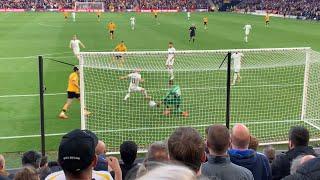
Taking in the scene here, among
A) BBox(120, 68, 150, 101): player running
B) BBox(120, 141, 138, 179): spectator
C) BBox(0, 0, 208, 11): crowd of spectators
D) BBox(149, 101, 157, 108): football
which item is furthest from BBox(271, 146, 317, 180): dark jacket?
BBox(0, 0, 208, 11): crowd of spectators

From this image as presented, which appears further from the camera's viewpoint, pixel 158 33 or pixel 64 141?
pixel 158 33

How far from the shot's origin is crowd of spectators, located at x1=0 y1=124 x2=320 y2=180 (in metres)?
3.62

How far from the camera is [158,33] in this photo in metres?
42.6

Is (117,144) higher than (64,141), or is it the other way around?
(64,141)

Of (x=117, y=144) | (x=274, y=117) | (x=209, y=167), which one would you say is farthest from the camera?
(x=274, y=117)

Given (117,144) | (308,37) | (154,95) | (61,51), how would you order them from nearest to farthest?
(117,144) < (154,95) < (61,51) < (308,37)

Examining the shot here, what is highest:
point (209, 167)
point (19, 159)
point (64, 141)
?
point (64, 141)

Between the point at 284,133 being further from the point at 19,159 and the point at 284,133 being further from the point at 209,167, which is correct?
the point at 209,167

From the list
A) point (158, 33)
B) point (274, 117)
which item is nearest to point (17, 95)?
point (274, 117)

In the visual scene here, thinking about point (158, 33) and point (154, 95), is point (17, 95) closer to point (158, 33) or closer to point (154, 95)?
point (154, 95)

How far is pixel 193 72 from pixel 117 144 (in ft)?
28.5

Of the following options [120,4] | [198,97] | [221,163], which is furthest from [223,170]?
[120,4]

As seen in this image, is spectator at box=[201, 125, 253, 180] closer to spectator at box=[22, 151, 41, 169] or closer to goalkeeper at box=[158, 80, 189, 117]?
spectator at box=[22, 151, 41, 169]

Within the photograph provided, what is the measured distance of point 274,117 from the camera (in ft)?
53.1
